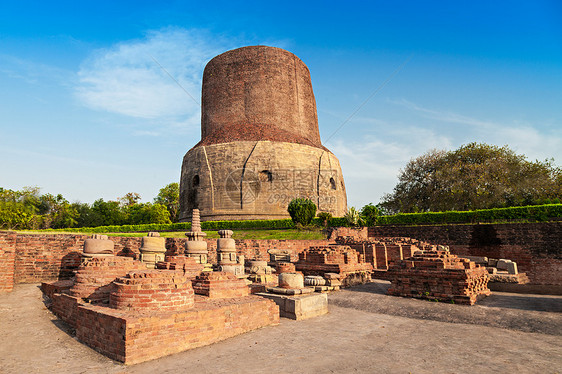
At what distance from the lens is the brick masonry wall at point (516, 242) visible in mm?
11930

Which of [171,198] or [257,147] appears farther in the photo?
[171,198]

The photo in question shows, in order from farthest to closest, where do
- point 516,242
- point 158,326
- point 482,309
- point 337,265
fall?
point 516,242
point 337,265
point 482,309
point 158,326

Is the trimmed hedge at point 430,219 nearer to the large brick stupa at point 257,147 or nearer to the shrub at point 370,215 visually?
the shrub at point 370,215

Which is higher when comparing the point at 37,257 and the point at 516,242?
the point at 37,257

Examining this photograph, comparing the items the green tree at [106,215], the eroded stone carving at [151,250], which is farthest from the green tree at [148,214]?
the eroded stone carving at [151,250]

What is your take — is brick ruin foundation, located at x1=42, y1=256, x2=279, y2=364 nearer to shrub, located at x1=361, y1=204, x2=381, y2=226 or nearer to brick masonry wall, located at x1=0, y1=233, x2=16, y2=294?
brick masonry wall, located at x1=0, y1=233, x2=16, y2=294

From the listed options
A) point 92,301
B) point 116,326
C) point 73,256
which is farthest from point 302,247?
point 116,326

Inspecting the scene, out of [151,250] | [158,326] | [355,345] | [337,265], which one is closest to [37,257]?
[151,250]

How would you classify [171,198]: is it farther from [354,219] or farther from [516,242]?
[516,242]

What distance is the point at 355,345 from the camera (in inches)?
154

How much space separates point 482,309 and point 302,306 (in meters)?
3.14

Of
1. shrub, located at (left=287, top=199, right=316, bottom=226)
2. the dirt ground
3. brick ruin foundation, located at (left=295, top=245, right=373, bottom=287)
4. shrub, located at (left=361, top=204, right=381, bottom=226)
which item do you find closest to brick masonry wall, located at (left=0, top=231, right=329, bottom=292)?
the dirt ground

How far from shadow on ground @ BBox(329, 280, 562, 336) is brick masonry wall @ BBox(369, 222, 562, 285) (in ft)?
21.7

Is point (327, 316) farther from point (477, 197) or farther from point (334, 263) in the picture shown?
point (477, 197)
